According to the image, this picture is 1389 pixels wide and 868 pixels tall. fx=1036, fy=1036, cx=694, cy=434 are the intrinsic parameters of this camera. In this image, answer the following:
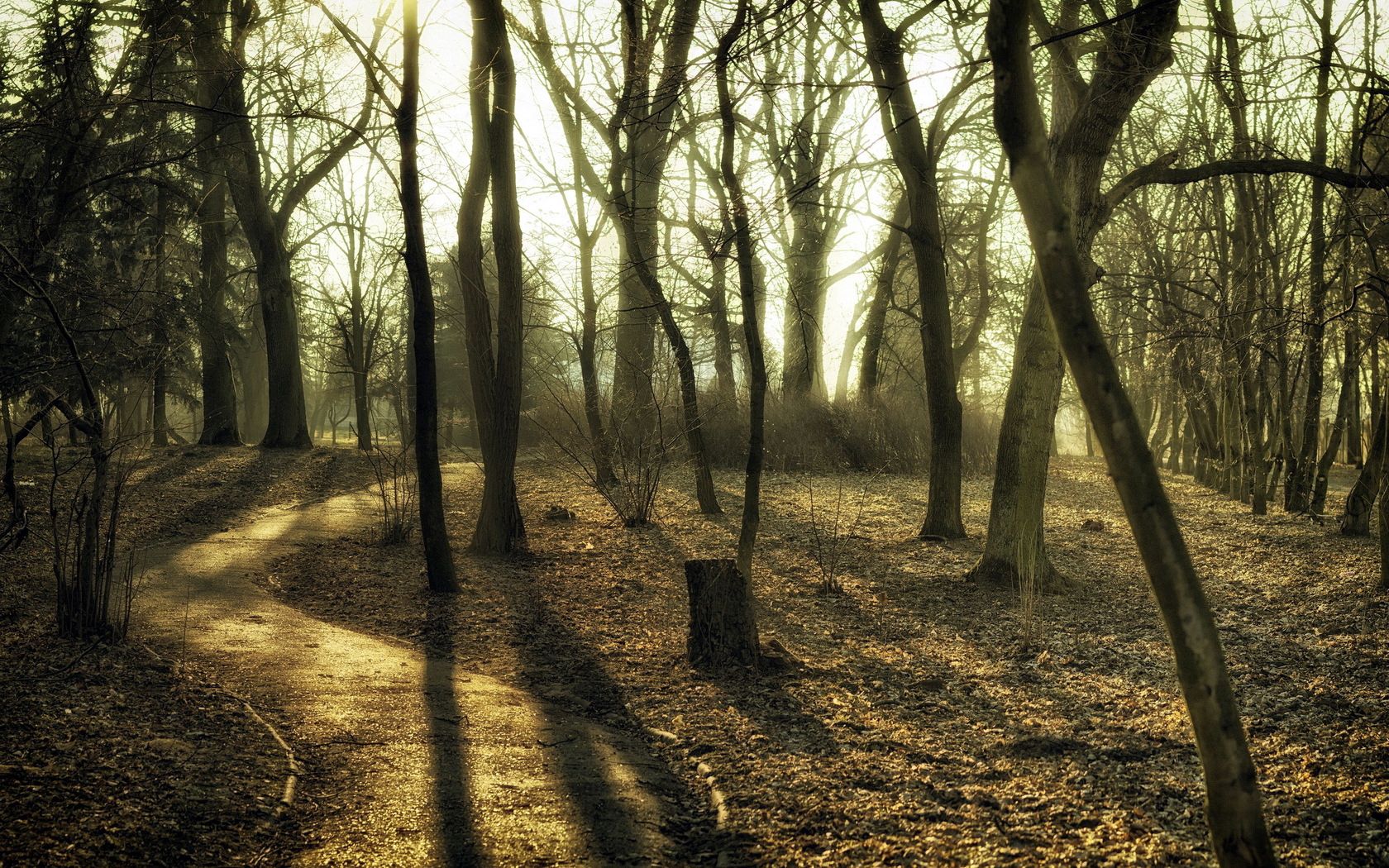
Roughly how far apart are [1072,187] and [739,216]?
113 inches

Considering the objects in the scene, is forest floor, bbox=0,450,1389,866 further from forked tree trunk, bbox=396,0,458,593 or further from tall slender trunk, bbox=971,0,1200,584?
tall slender trunk, bbox=971,0,1200,584

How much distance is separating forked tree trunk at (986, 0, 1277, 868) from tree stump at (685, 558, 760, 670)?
369cm

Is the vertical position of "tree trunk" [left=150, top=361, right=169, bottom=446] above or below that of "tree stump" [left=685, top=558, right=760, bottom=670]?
above

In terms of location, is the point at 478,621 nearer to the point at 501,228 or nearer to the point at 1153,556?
the point at 501,228

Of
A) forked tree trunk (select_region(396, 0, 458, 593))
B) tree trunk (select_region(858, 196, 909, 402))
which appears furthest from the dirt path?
tree trunk (select_region(858, 196, 909, 402))

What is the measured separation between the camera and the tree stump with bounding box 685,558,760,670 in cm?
645

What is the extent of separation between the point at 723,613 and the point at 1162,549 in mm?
3896

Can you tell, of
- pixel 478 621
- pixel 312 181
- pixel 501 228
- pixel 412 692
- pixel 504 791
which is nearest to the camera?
pixel 504 791

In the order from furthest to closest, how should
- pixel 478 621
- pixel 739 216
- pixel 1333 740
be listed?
1. pixel 478 621
2. pixel 739 216
3. pixel 1333 740

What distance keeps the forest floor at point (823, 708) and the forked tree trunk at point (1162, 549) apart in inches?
37.4

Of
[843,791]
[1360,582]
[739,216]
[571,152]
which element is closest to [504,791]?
[843,791]

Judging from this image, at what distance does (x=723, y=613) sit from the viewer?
6469mm

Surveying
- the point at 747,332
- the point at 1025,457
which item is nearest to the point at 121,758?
the point at 747,332

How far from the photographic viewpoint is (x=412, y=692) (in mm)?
5773
